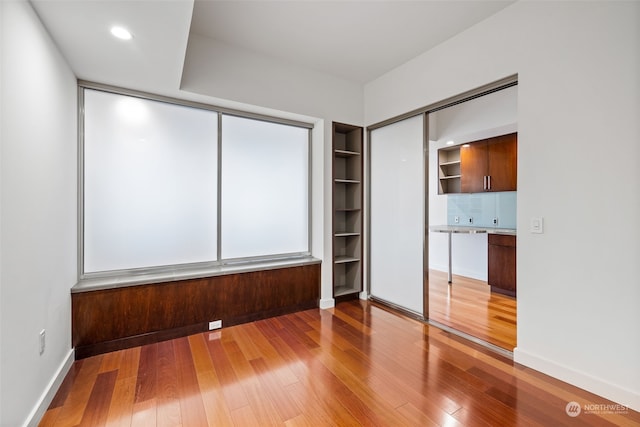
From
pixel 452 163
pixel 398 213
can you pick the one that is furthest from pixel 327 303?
pixel 452 163

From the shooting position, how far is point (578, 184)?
2.00 meters

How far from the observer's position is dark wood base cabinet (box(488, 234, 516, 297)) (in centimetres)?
393

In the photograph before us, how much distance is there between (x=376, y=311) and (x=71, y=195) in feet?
10.8

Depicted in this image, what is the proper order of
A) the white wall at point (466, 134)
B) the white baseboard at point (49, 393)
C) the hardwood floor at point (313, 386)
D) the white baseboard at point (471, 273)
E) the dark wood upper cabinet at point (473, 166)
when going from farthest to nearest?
the white baseboard at point (471, 273), the dark wood upper cabinet at point (473, 166), the white wall at point (466, 134), the hardwood floor at point (313, 386), the white baseboard at point (49, 393)

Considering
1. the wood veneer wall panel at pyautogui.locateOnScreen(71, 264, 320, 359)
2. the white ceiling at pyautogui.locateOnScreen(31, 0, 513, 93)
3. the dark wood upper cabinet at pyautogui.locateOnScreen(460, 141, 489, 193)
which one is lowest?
the wood veneer wall panel at pyautogui.locateOnScreen(71, 264, 320, 359)

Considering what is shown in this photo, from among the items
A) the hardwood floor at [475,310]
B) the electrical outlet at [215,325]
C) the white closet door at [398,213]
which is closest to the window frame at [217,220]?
the electrical outlet at [215,325]

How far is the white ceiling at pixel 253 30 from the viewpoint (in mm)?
1627

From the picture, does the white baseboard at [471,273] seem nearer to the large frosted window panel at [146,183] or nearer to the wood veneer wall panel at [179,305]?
the wood veneer wall panel at [179,305]

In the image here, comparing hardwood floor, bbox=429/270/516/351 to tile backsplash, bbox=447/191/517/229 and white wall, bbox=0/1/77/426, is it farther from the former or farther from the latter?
white wall, bbox=0/1/77/426

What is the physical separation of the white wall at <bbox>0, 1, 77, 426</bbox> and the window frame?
28 cm

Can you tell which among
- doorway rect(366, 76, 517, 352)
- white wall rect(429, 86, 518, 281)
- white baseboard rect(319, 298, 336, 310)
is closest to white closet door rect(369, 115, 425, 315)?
doorway rect(366, 76, 517, 352)

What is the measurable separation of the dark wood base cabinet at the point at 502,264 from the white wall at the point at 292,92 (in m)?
2.49

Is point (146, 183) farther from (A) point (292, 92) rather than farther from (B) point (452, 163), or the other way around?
(B) point (452, 163)

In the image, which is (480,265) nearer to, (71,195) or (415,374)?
(415,374)
